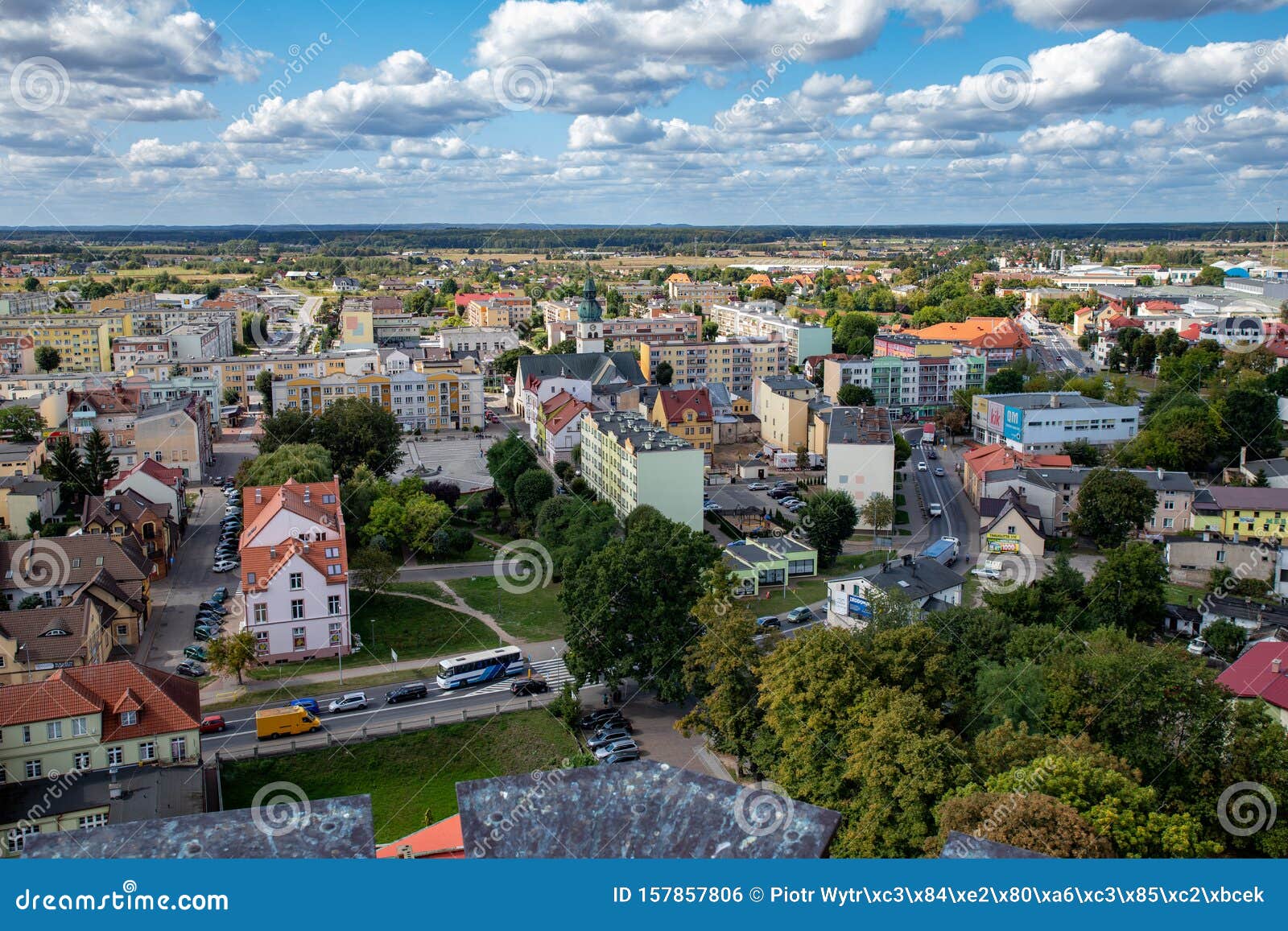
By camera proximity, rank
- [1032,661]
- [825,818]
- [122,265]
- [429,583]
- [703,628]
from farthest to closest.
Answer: [122,265] → [429,583] → [703,628] → [1032,661] → [825,818]

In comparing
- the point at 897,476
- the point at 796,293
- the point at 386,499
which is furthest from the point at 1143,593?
the point at 796,293

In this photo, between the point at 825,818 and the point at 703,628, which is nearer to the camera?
the point at 825,818

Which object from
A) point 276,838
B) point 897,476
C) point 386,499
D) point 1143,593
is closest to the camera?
point 276,838

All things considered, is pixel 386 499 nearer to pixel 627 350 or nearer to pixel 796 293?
pixel 627 350

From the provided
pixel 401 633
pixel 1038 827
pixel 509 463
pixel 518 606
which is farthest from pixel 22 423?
pixel 1038 827

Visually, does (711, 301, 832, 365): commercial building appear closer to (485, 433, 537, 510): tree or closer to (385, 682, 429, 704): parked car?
(485, 433, 537, 510): tree

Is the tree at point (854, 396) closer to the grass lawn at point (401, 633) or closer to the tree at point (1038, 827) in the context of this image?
the grass lawn at point (401, 633)

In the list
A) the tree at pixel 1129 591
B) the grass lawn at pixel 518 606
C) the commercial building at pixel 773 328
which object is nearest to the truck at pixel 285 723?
the grass lawn at pixel 518 606

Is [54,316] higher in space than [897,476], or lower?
higher
